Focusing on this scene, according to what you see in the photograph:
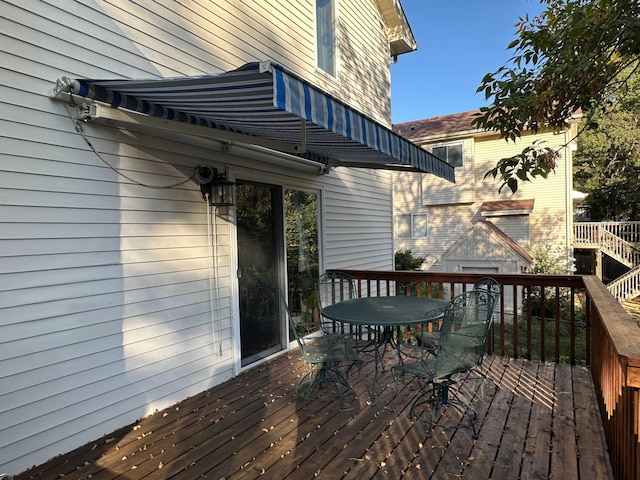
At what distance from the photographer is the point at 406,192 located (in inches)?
624

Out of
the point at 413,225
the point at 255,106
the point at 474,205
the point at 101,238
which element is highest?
the point at 474,205

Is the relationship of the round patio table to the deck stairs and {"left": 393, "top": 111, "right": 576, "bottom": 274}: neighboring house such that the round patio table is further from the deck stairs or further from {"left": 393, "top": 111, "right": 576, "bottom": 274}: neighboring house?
the deck stairs

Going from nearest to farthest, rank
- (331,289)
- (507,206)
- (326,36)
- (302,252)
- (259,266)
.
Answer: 1. (259,266)
2. (331,289)
3. (302,252)
4. (326,36)
5. (507,206)

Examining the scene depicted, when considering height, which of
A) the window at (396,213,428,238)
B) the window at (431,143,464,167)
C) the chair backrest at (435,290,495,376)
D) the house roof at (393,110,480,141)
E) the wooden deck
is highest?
the house roof at (393,110,480,141)

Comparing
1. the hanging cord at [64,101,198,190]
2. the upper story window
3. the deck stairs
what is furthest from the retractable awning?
the deck stairs

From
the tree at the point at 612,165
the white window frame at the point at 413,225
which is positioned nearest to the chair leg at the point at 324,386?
the white window frame at the point at 413,225

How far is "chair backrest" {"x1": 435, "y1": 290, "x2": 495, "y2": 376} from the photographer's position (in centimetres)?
273

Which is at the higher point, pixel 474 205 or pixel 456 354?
pixel 474 205

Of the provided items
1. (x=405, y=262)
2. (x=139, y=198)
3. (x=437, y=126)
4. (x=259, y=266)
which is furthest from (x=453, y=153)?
(x=139, y=198)

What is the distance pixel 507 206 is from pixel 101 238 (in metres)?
13.3

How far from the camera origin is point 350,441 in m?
2.73

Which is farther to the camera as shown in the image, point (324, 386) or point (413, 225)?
point (413, 225)

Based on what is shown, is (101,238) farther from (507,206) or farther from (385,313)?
(507,206)

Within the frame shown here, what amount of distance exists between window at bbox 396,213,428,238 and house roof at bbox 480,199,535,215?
7.81 feet
